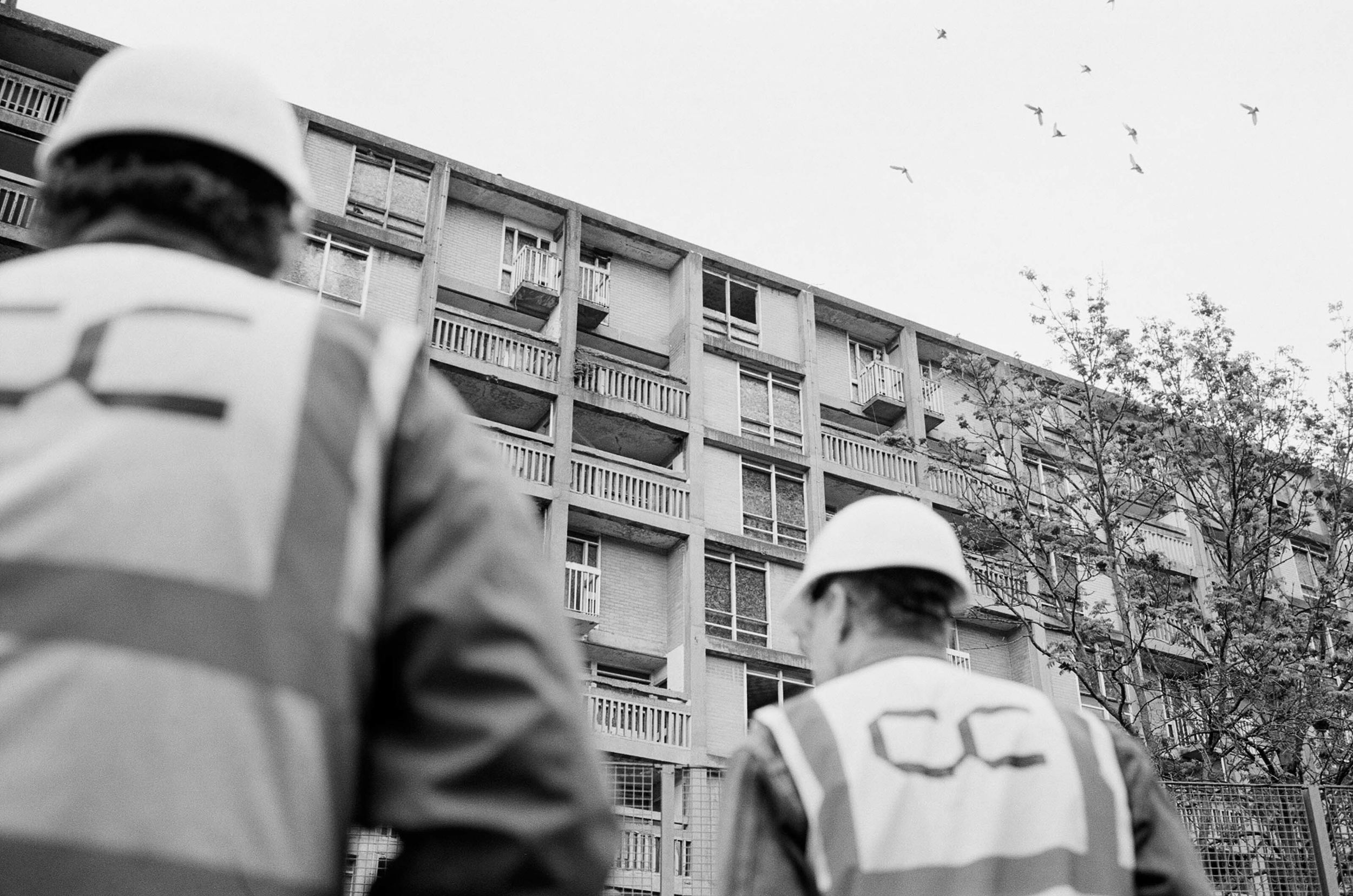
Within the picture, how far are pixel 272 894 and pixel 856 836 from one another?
5.28 feet

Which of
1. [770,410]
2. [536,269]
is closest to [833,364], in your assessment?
[770,410]

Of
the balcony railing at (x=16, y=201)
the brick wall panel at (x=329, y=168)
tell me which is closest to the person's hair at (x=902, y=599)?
the balcony railing at (x=16, y=201)

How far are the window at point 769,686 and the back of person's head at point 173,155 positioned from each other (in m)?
25.0

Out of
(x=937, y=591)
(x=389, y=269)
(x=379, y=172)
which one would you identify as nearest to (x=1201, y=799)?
(x=937, y=591)

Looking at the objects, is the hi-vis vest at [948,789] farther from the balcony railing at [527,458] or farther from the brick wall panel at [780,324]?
the brick wall panel at [780,324]

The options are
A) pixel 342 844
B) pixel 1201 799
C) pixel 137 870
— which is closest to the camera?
pixel 137 870

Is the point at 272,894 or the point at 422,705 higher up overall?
the point at 422,705

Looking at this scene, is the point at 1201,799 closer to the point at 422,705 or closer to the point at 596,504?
the point at 422,705

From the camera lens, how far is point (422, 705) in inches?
48.8

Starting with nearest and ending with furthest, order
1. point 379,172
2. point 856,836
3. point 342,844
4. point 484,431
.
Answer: point 342,844 < point 856,836 < point 484,431 < point 379,172

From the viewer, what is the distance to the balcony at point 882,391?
32094 mm

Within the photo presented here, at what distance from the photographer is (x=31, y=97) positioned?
24688mm

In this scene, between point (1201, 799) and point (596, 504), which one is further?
point (596, 504)

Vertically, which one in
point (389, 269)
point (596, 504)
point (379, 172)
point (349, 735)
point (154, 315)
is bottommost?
point (349, 735)
